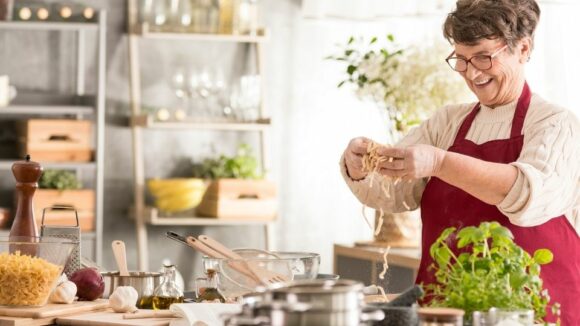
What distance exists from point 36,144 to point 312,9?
5.11ft

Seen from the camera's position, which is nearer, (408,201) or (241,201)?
(408,201)

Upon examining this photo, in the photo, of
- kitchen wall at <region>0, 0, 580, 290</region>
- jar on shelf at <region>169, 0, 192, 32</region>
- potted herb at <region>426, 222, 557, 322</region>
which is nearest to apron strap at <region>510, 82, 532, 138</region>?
potted herb at <region>426, 222, 557, 322</region>

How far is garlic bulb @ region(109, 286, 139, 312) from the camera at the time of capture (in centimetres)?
245

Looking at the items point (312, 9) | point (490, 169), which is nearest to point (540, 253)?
point (490, 169)

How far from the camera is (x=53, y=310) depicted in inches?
95.4

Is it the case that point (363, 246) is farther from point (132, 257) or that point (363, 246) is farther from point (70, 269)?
point (70, 269)

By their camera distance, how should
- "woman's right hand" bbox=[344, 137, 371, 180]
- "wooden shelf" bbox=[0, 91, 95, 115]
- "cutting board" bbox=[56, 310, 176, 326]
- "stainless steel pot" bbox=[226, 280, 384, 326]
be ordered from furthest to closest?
"wooden shelf" bbox=[0, 91, 95, 115] < "woman's right hand" bbox=[344, 137, 371, 180] < "cutting board" bbox=[56, 310, 176, 326] < "stainless steel pot" bbox=[226, 280, 384, 326]

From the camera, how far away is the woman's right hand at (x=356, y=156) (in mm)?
2727

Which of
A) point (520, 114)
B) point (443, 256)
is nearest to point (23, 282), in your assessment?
point (443, 256)

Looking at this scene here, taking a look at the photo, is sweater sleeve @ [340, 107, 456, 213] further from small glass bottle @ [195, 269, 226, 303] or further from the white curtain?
the white curtain

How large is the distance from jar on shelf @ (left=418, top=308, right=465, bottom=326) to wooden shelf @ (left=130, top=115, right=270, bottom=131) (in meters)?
3.71

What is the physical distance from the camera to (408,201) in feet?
10.0

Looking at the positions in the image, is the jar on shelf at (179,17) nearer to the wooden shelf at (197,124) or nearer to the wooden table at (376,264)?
the wooden shelf at (197,124)

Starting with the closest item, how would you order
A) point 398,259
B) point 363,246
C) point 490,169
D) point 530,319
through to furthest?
1. point 530,319
2. point 490,169
3. point 398,259
4. point 363,246
